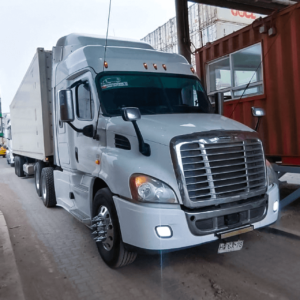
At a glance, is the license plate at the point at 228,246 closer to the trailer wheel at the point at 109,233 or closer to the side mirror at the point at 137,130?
the trailer wheel at the point at 109,233

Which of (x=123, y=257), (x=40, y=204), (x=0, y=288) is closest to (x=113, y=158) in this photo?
(x=123, y=257)

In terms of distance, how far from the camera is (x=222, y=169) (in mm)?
3502

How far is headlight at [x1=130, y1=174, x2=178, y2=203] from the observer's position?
3268 millimetres

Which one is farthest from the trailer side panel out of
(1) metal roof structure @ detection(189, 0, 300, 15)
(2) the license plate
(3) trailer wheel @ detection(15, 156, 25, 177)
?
(1) metal roof structure @ detection(189, 0, 300, 15)

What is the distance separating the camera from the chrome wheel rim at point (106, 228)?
383 cm

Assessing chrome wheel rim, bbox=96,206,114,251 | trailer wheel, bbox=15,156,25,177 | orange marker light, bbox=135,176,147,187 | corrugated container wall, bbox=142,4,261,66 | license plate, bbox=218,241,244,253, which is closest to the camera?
orange marker light, bbox=135,176,147,187

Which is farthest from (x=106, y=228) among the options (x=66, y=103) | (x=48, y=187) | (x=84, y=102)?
(x=48, y=187)

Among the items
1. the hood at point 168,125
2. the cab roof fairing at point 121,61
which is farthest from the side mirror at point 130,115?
the cab roof fairing at point 121,61

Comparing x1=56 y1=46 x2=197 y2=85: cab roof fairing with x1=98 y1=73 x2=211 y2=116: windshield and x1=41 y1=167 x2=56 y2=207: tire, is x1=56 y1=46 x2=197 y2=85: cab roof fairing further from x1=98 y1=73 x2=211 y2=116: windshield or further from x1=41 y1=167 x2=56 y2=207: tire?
x1=41 y1=167 x2=56 y2=207: tire

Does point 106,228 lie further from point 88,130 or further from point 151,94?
point 151,94

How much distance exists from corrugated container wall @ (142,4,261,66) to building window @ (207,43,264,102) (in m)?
11.6

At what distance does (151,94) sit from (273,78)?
2683mm

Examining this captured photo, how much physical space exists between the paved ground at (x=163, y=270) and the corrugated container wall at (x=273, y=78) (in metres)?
1.50

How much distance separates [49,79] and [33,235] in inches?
127
